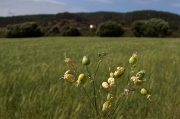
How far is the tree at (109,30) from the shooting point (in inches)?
2689

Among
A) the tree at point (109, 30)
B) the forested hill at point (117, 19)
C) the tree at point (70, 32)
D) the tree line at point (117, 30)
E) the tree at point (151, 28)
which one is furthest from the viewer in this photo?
the forested hill at point (117, 19)

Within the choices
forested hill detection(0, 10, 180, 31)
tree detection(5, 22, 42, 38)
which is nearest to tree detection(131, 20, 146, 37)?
tree detection(5, 22, 42, 38)

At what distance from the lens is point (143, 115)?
2.37 metres

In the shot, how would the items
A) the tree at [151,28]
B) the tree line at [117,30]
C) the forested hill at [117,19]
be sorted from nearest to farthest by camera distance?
the tree at [151,28]
the tree line at [117,30]
the forested hill at [117,19]

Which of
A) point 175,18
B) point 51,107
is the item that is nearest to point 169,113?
point 51,107

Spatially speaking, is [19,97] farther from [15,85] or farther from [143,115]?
[143,115]

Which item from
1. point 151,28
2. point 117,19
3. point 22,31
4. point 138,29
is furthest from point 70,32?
point 117,19

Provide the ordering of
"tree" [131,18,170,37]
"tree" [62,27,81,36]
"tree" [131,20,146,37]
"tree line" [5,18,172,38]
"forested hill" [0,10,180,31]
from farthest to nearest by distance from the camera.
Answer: "forested hill" [0,10,180,31] → "tree" [62,27,81,36] → "tree" [131,20,146,37] → "tree line" [5,18,172,38] → "tree" [131,18,170,37]

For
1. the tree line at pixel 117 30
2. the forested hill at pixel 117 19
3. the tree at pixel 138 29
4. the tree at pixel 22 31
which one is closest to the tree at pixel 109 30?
the tree line at pixel 117 30

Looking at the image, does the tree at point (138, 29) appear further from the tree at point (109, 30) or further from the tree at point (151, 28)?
the tree at point (109, 30)

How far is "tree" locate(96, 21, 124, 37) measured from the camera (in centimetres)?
6831

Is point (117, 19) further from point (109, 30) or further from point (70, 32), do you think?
point (109, 30)

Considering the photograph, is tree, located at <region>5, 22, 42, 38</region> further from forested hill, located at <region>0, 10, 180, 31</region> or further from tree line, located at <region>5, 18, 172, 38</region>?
forested hill, located at <region>0, 10, 180, 31</region>

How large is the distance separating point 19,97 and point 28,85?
0.37 m
